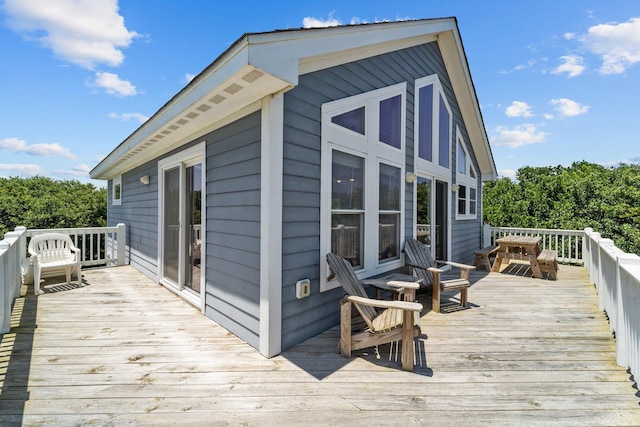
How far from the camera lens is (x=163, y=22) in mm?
6457

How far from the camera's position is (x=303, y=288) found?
9.43ft

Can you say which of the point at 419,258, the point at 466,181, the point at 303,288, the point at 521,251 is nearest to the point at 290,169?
the point at 303,288

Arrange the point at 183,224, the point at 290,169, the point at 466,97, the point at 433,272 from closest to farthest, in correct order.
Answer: the point at 290,169 < the point at 433,272 < the point at 183,224 < the point at 466,97

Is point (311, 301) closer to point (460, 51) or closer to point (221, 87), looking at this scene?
point (221, 87)

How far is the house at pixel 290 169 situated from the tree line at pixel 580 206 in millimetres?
→ 5750

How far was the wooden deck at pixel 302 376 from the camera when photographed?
187cm

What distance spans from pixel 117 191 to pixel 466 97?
934cm

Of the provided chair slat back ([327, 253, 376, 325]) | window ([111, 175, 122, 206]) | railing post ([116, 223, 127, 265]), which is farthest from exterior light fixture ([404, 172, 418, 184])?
window ([111, 175, 122, 206])

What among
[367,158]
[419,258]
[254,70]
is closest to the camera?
[254,70]

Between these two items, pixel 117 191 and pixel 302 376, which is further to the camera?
pixel 117 191

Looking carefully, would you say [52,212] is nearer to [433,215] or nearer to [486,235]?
[433,215]

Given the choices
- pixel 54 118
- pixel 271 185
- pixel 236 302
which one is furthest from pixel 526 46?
pixel 54 118

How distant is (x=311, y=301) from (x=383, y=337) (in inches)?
31.6

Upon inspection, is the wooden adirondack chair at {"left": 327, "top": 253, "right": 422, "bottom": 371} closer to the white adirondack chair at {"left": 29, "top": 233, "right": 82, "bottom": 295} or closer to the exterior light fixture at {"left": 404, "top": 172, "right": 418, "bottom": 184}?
the exterior light fixture at {"left": 404, "top": 172, "right": 418, "bottom": 184}
